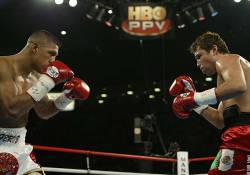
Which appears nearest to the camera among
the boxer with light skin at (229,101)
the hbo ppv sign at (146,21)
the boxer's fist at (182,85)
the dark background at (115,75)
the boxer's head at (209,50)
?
the boxer with light skin at (229,101)

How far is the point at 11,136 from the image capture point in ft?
6.77

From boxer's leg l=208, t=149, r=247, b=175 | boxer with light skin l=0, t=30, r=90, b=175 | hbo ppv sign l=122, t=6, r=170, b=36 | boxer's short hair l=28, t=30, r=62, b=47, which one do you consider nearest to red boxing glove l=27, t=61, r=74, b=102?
boxer with light skin l=0, t=30, r=90, b=175

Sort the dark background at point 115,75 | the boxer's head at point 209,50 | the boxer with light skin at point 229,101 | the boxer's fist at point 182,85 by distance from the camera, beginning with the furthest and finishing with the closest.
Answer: the dark background at point 115,75 < the boxer's fist at point 182,85 < the boxer's head at point 209,50 < the boxer with light skin at point 229,101

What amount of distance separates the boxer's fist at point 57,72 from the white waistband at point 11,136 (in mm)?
303

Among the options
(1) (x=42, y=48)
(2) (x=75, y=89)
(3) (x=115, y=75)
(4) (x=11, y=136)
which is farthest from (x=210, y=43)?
(3) (x=115, y=75)

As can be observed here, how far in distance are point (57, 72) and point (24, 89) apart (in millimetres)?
191

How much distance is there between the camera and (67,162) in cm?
1059

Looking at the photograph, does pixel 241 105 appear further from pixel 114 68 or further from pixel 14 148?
pixel 114 68

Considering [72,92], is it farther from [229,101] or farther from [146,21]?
[146,21]

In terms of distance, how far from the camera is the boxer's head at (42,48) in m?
2.22

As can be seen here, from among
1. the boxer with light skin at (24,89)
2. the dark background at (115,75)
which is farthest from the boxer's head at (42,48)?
the dark background at (115,75)

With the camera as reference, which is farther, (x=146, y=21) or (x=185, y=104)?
(x=146, y=21)

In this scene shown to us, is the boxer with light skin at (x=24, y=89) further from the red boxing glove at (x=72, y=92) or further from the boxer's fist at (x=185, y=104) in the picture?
the boxer's fist at (x=185, y=104)

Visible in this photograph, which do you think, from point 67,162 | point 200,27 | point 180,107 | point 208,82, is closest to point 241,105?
point 180,107
